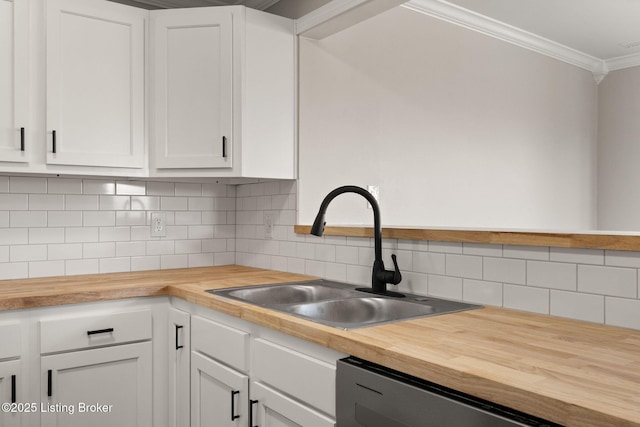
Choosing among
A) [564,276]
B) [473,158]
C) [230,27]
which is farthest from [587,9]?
[564,276]

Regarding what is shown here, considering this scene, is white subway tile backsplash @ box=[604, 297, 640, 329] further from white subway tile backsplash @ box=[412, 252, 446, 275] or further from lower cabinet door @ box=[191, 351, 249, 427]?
lower cabinet door @ box=[191, 351, 249, 427]

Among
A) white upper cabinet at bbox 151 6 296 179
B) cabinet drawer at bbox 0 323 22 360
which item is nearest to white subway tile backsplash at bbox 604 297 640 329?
white upper cabinet at bbox 151 6 296 179

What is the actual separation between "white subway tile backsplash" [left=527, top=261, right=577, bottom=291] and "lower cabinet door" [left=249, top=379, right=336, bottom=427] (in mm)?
733

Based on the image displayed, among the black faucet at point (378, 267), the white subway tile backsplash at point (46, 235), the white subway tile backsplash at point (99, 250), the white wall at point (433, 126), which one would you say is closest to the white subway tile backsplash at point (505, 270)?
the black faucet at point (378, 267)

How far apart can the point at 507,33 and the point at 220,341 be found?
2930 millimetres

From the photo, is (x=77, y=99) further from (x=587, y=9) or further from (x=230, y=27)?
(x=587, y=9)

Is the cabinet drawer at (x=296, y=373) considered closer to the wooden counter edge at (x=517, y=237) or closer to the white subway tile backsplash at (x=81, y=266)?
the wooden counter edge at (x=517, y=237)

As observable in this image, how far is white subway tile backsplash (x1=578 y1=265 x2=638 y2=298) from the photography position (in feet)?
4.42

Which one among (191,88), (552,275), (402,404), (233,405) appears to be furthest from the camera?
(191,88)

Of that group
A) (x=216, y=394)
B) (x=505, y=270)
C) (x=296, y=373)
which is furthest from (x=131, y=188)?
(x=505, y=270)

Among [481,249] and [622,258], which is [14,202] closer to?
[481,249]

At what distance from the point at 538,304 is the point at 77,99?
199 centimetres

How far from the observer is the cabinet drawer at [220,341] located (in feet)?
5.60

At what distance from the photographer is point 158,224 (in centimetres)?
275
